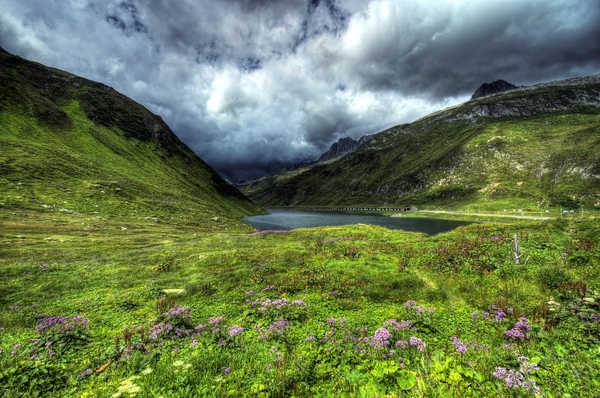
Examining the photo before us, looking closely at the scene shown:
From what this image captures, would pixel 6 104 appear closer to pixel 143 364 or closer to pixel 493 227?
pixel 143 364

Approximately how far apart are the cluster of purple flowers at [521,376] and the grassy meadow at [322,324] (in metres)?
0.03

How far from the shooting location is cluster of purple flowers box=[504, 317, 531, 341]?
262 inches

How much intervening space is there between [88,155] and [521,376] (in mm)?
113231

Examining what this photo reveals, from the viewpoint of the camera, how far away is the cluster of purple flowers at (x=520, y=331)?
6644 millimetres

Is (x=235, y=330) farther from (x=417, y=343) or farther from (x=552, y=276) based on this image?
(x=552, y=276)

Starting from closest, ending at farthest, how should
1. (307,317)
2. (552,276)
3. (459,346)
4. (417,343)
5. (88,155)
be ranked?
(459,346) < (417,343) < (307,317) < (552,276) < (88,155)

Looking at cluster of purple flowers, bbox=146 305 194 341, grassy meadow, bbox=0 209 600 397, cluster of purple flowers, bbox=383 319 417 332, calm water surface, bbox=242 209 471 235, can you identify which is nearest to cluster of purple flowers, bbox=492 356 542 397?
grassy meadow, bbox=0 209 600 397

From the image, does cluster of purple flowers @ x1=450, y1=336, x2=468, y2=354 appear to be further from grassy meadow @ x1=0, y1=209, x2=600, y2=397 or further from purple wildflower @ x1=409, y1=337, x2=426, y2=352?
purple wildflower @ x1=409, y1=337, x2=426, y2=352

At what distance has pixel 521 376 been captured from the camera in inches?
193

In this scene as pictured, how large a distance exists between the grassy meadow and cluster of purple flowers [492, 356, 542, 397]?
3 cm

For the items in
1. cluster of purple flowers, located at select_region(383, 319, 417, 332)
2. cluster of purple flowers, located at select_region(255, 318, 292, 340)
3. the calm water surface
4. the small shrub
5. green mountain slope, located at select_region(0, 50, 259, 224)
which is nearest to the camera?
cluster of purple flowers, located at select_region(383, 319, 417, 332)

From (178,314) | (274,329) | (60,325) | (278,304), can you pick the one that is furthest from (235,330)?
(60,325)

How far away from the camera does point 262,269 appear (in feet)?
49.8

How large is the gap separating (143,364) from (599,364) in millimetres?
11868
